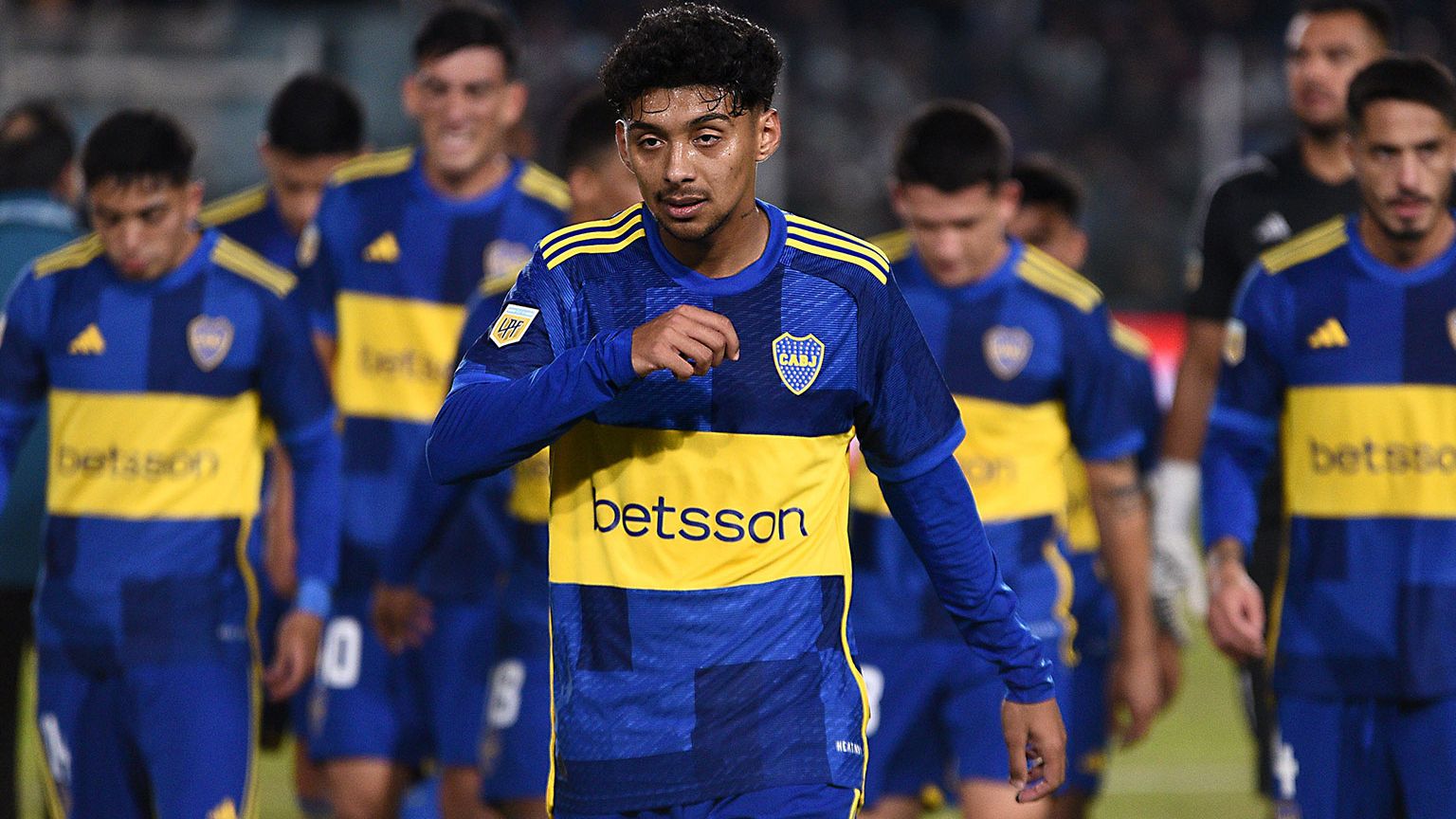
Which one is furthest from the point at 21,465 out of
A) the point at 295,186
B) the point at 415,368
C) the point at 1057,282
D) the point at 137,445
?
the point at 1057,282

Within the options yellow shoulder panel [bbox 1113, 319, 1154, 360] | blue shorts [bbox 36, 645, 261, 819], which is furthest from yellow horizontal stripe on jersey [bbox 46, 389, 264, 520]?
yellow shoulder panel [bbox 1113, 319, 1154, 360]

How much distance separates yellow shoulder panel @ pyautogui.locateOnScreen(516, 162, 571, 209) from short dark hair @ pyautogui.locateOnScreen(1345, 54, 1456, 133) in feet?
8.37

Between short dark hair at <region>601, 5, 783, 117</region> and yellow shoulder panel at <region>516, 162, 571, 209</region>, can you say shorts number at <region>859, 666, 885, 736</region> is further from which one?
short dark hair at <region>601, 5, 783, 117</region>

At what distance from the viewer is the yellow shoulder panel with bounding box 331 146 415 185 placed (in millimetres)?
6840

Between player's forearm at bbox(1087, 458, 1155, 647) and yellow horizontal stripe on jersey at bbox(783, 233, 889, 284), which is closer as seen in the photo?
yellow horizontal stripe on jersey at bbox(783, 233, 889, 284)

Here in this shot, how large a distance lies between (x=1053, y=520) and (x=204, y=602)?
7.87ft

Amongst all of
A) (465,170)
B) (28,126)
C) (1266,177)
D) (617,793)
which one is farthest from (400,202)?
(617,793)

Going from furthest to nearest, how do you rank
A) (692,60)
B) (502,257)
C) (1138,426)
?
(1138,426), (502,257), (692,60)

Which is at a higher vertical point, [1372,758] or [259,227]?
[259,227]

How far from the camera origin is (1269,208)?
675 cm

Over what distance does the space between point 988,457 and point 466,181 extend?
6.39ft

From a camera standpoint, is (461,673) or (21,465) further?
(21,465)

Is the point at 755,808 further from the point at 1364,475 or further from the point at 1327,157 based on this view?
the point at 1327,157

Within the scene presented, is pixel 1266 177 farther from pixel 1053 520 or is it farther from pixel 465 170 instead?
pixel 465 170
